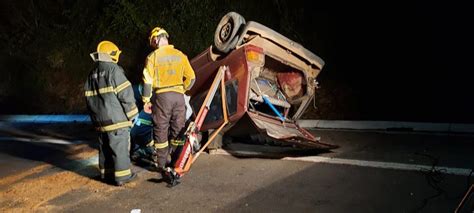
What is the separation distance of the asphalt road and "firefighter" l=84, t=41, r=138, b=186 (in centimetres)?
36

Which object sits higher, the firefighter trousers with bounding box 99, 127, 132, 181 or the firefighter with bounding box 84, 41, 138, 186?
the firefighter with bounding box 84, 41, 138, 186

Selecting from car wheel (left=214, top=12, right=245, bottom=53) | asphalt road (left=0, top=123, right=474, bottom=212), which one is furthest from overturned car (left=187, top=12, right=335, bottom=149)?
asphalt road (left=0, top=123, right=474, bottom=212)

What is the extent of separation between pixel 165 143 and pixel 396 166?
9.41ft

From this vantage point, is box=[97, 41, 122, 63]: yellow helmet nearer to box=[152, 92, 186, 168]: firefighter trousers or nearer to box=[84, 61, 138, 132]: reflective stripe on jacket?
box=[84, 61, 138, 132]: reflective stripe on jacket

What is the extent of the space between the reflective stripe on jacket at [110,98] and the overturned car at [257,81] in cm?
124

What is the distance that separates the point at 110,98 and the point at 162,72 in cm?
72

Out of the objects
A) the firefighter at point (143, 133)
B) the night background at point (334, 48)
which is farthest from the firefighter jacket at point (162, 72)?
the night background at point (334, 48)

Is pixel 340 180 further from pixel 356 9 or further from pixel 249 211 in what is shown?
pixel 356 9

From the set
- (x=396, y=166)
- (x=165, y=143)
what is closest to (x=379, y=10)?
(x=396, y=166)

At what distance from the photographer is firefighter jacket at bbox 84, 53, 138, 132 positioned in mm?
5602

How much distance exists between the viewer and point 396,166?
541 cm

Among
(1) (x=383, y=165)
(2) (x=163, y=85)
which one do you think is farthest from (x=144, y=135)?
(1) (x=383, y=165)


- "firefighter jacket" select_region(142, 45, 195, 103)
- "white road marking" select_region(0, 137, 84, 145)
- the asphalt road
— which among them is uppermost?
"firefighter jacket" select_region(142, 45, 195, 103)

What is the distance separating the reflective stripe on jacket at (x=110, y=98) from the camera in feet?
18.4
